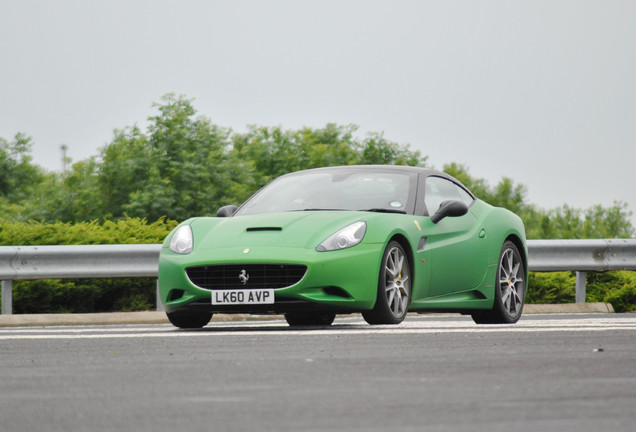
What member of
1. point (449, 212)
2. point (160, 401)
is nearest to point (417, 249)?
point (449, 212)

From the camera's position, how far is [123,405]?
15.0 ft

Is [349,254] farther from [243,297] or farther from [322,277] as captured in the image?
[243,297]

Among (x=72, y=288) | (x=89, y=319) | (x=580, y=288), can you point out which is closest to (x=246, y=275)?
(x=89, y=319)

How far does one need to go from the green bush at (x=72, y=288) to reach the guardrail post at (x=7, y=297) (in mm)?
911

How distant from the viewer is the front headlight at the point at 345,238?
8969 millimetres

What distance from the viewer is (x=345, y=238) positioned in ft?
29.6

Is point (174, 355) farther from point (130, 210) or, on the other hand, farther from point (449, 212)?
point (130, 210)

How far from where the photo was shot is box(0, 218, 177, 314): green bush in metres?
13.3

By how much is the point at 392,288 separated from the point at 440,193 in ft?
4.88

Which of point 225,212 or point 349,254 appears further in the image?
point 225,212

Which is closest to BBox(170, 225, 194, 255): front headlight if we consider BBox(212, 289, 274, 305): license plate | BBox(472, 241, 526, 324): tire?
BBox(212, 289, 274, 305): license plate

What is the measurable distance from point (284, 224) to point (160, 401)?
15.3 ft

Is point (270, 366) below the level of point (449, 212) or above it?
below

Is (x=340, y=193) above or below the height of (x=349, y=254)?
above
